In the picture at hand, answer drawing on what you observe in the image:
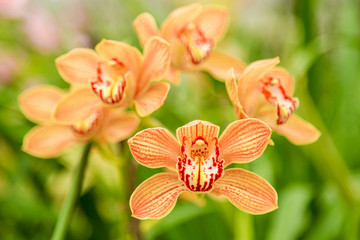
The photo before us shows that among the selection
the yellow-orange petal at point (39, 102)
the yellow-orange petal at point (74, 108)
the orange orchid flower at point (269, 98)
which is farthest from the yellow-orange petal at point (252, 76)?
the yellow-orange petal at point (39, 102)

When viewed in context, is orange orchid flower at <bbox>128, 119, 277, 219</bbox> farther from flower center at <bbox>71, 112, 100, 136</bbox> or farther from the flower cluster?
flower center at <bbox>71, 112, 100, 136</bbox>

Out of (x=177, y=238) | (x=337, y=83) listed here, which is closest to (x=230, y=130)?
(x=177, y=238)

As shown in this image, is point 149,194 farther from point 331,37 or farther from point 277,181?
point 331,37

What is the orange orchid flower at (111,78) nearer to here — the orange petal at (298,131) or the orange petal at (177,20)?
the orange petal at (177,20)

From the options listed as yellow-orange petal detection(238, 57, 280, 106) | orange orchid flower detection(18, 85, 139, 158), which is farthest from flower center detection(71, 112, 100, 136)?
yellow-orange petal detection(238, 57, 280, 106)

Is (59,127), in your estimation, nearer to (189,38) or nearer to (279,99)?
(189,38)

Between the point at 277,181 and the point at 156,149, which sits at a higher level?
the point at 156,149

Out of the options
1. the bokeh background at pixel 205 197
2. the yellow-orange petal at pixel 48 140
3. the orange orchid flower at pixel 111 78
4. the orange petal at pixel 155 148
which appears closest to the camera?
the orange petal at pixel 155 148
